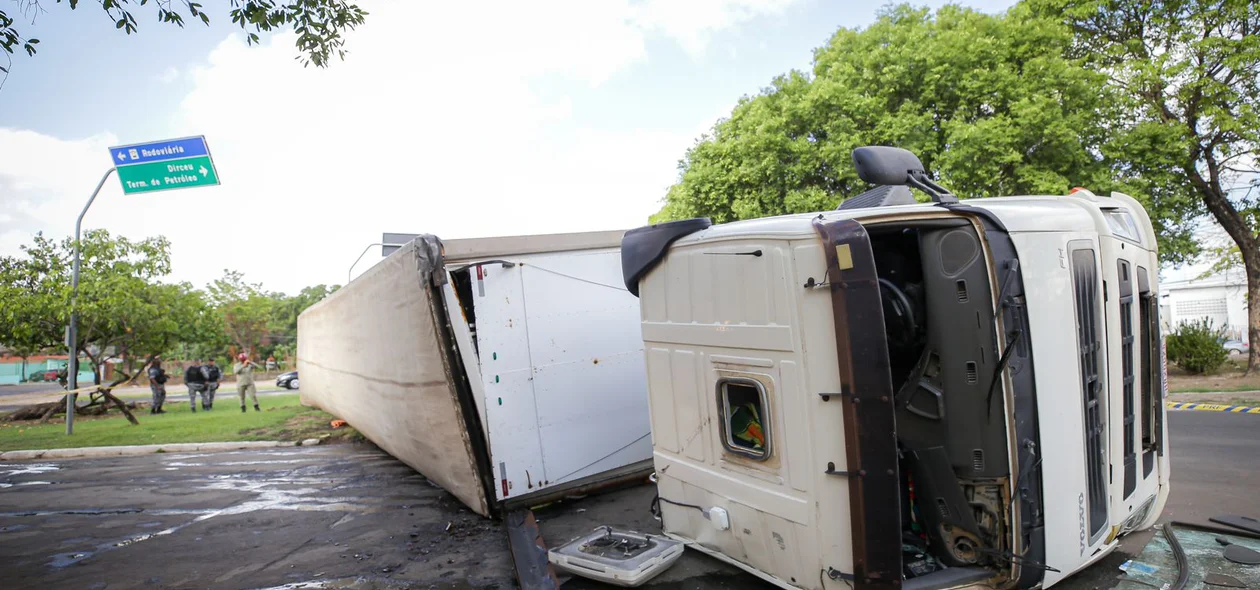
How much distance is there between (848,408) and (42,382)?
5053 cm

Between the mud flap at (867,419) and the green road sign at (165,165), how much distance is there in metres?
11.9

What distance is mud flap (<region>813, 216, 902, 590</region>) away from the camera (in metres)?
3.17

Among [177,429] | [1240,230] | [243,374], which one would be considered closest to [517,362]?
[177,429]

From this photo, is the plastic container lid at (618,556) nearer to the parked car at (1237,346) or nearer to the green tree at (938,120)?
the green tree at (938,120)

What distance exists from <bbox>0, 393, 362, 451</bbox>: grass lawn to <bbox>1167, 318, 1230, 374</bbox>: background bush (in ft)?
55.1

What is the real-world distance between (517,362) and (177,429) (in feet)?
36.2

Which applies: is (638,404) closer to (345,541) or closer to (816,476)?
(345,541)

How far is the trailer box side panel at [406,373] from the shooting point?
5.48 m

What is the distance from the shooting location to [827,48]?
16672mm

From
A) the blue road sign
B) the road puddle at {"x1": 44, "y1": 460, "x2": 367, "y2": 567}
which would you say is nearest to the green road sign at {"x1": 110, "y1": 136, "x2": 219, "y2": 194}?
the blue road sign

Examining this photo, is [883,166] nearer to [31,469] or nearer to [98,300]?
[31,469]

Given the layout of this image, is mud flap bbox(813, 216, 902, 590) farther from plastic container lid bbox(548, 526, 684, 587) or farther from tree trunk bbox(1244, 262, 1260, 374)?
tree trunk bbox(1244, 262, 1260, 374)

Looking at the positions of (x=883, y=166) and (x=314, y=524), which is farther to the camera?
(x=314, y=524)

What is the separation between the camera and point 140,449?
1095cm
